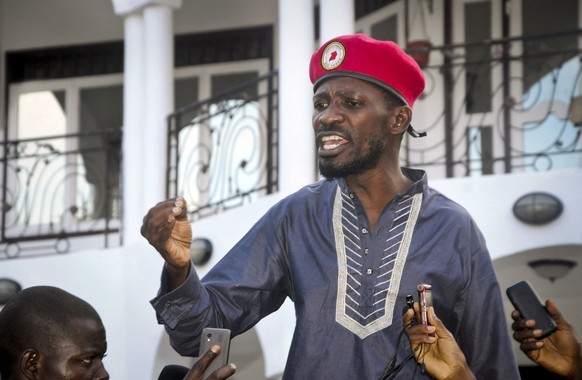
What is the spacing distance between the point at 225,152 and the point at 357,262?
8532mm

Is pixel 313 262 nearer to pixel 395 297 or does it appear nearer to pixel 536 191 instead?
pixel 395 297

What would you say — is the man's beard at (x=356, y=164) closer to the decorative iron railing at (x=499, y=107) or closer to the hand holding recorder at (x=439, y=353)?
the hand holding recorder at (x=439, y=353)

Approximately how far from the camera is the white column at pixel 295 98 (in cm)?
1051

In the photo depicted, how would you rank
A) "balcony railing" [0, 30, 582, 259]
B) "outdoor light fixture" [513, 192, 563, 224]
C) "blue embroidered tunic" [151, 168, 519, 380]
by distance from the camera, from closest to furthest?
"blue embroidered tunic" [151, 168, 519, 380] < "outdoor light fixture" [513, 192, 563, 224] < "balcony railing" [0, 30, 582, 259]

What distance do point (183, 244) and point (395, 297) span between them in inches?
25.5

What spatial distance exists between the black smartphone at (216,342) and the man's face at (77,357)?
20.7 inches

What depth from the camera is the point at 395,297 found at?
3.75 m

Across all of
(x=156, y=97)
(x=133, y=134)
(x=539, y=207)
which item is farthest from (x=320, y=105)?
(x=133, y=134)

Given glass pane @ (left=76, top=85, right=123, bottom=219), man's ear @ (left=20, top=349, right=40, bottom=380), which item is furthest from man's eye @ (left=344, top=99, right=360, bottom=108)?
glass pane @ (left=76, top=85, right=123, bottom=219)

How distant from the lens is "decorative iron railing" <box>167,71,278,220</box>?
11680mm

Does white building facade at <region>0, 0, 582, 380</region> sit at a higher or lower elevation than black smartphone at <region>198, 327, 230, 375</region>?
higher

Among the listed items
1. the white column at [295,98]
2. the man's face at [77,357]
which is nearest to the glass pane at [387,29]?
the white column at [295,98]

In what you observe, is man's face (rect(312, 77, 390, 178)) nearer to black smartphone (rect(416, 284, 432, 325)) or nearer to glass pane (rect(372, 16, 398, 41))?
black smartphone (rect(416, 284, 432, 325))

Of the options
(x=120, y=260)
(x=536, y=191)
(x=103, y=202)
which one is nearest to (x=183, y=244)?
(x=536, y=191)
